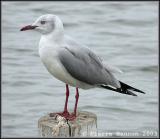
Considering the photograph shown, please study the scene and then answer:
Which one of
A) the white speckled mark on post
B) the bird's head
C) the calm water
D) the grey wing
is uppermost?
the bird's head

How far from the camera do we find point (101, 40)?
1474cm

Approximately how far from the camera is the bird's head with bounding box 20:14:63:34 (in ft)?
22.7

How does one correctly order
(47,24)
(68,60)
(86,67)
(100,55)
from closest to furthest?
(47,24) → (68,60) → (86,67) → (100,55)

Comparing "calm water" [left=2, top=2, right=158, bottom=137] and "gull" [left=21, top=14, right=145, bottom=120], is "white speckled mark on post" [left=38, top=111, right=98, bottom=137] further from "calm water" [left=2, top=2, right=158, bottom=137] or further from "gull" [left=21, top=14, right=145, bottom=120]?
"calm water" [left=2, top=2, right=158, bottom=137]

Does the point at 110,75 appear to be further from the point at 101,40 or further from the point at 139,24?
the point at 139,24

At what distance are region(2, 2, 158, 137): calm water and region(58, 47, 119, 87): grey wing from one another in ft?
10.1

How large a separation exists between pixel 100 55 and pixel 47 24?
6.50m

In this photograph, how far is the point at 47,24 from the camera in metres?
6.92

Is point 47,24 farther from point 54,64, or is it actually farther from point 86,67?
point 86,67

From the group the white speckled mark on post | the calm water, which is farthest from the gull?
the calm water

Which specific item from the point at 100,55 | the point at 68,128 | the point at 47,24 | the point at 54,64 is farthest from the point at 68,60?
the point at 100,55

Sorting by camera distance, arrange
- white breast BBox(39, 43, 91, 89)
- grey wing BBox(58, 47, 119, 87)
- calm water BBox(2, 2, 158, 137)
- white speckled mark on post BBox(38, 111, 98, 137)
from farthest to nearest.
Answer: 1. calm water BBox(2, 2, 158, 137)
2. grey wing BBox(58, 47, 119, 87)
3. white breast BBox(39, 43, 91, 89)
4. white speckled mark on post BBox(38, 111, 98, 137)

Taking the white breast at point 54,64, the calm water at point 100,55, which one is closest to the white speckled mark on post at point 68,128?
the white breast at point 54,64

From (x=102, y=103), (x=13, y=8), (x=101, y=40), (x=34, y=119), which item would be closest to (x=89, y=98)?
(x=102, y=103)
